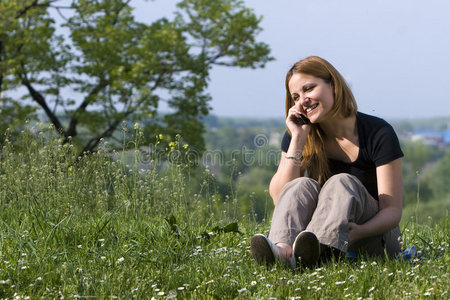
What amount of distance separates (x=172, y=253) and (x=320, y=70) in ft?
5.13

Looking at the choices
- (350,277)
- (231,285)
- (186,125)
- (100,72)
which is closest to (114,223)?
(231,285)

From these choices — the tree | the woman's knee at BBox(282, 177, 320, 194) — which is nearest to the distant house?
the tree

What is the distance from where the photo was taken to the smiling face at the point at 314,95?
343cm

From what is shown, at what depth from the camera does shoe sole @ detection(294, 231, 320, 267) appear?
301 centimetres

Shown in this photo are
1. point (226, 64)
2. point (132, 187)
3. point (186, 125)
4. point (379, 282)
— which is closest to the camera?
point (379, 282)

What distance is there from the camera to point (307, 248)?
3062mm

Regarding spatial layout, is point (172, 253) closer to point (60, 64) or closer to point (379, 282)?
point (379, 282)

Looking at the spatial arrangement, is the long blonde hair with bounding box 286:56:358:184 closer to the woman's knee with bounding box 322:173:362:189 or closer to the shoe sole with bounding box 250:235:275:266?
the woman's knee with bounding box 322:173:362:189

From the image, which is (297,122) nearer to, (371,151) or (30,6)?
(371,151)

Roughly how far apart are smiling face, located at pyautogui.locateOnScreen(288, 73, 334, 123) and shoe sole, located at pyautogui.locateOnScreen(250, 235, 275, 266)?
91cm

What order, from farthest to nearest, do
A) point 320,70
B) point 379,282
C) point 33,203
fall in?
point 33,203 < point 320,70 < point 379,282

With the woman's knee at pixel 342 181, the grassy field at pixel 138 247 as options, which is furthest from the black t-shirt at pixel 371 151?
the grassy field at pixel 138 247

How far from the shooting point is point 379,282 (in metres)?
2.86

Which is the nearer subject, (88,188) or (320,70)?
(320,70)
